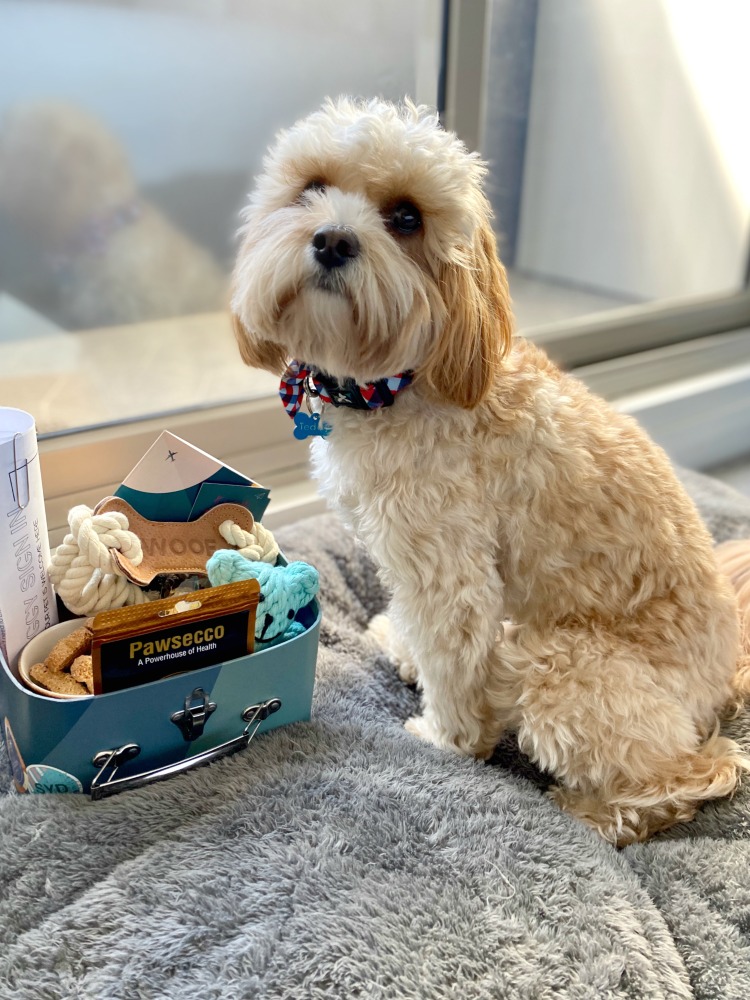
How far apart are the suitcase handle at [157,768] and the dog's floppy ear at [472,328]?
429 mm

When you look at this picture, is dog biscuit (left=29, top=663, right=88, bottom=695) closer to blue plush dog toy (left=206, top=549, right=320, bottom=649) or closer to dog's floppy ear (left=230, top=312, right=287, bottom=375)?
blue plush dog toy (left=206, top=549, right=320, bottom=649)

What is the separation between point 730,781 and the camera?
104 centimetres

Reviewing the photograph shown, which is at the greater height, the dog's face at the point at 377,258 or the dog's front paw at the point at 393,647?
the dog's face at the point at 377,258

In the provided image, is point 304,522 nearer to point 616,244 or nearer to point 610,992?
point 610,992

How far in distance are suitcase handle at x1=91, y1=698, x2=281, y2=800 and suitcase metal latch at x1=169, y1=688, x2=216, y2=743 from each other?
0.12 ft

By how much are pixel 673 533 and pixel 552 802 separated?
366mm

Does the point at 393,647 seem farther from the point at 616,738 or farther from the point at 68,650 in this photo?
the point at 68,650

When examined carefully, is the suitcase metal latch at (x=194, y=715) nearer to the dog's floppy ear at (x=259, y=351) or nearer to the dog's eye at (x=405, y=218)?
the dog's floppy ear at (x=259, y=351)

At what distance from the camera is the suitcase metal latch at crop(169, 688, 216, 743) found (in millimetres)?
940

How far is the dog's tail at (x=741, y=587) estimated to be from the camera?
46.4 inches

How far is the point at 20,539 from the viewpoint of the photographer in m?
0.92

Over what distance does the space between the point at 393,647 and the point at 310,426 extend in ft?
1.40

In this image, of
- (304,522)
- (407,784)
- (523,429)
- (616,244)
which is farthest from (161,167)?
(407,784)

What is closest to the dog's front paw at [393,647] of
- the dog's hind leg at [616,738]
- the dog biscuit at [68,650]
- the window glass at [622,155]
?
the dog's hind leg at [616,738]
